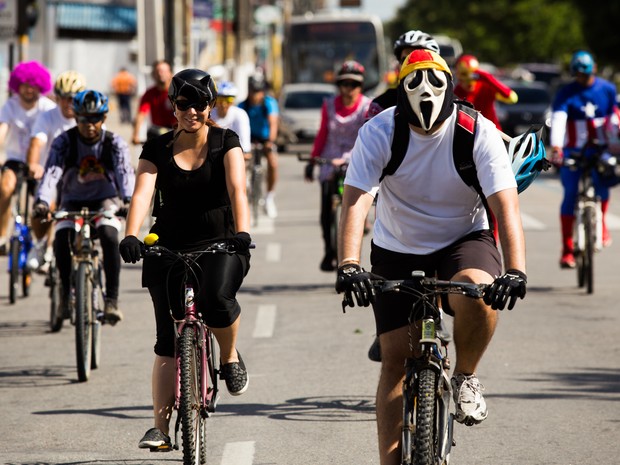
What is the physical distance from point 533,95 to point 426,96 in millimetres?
35673

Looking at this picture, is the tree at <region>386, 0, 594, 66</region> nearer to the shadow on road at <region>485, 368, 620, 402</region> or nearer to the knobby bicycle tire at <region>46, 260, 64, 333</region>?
the knobby bicycle tire at <region>46, 260, 64, 333</region>

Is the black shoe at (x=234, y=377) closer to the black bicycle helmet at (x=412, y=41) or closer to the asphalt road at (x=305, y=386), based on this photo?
the asphalt road at (x=305, y=386)

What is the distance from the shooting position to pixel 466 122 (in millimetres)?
5355

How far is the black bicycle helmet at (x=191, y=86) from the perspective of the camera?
6109mm

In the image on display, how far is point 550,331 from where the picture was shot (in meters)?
10.3

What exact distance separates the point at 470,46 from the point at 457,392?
107 metres

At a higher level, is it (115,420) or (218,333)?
(218,333)

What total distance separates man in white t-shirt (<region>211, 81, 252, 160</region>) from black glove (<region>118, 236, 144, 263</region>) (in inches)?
329

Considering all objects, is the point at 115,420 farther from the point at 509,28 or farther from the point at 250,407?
the point at 509,28

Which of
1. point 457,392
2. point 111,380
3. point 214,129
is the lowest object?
point 111,380

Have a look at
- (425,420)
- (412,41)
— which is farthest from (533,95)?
(425,420)

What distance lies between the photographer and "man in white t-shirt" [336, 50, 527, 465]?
5254 millimetres

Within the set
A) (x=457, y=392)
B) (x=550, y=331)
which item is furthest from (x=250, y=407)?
(x=550, y=331)

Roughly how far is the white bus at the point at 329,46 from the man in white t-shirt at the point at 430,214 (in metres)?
38.3
